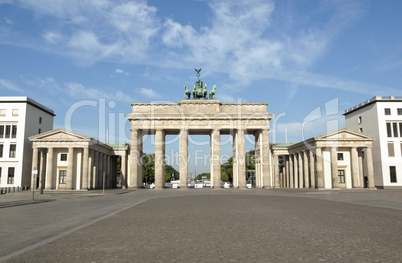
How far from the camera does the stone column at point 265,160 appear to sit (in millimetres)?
63500

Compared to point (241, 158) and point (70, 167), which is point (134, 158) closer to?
point (70, 167)

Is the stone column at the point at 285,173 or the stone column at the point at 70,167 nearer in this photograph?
the stone column at the point at 70,167

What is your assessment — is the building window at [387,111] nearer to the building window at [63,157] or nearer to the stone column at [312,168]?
the stone column at [312,168]

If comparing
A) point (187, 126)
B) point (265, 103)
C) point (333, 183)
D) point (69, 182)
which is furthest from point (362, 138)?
point (69, 182)

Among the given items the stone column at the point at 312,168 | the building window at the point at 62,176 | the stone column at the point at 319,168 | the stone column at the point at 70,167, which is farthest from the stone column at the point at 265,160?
the building window at the point at 62,176

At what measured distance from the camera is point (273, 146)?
72.1m

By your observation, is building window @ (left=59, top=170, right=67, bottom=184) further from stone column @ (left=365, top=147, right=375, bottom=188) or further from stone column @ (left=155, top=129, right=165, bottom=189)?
stone column @ (left=365, top=147, right=375, bottom=188)

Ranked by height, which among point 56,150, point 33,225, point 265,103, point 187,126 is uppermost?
point 265,103

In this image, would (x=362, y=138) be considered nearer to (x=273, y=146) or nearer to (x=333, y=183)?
(x=333, y=183)

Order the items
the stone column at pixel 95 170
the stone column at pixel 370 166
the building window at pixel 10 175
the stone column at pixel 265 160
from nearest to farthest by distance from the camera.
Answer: the stone column at pixel 370 166, the building window at pixel 10 175, the stone column at pixel 95 170, the stone column at pixel 265 160

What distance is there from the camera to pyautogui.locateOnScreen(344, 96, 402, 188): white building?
195 feet

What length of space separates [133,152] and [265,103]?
26.6m

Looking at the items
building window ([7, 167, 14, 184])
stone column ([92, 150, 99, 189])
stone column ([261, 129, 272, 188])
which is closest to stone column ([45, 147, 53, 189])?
building window ([7, 167, 14, 184])

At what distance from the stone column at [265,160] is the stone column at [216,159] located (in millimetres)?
8328
